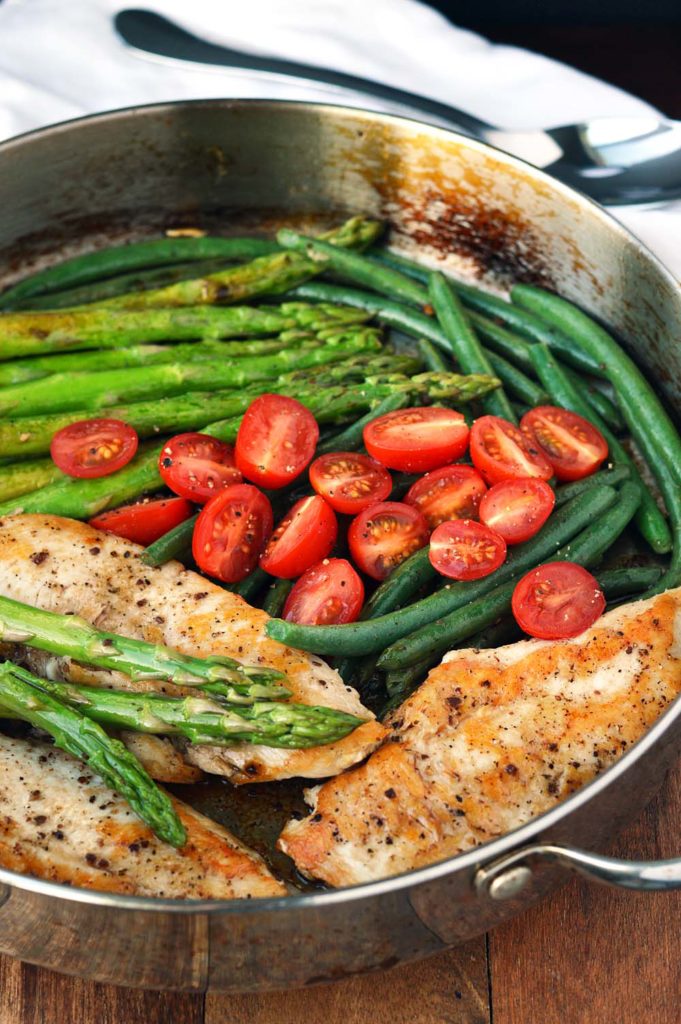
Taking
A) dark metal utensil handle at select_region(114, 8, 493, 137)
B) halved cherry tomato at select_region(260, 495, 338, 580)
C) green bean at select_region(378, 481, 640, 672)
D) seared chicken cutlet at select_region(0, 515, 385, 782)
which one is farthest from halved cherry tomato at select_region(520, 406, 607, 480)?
dark metal utensil handle at select_region(114, 8, 493, 137)

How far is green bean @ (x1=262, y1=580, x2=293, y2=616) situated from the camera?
401 centimetres

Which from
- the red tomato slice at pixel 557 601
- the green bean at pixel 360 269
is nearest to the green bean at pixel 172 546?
the red tomato slice at pixel 557 601

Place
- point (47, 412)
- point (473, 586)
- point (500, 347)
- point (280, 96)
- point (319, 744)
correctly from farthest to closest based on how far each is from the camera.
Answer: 1. point (280, 96)
2. point (500, 347)
3. point (47, 412)
4. point (473, 586)
5. point (319, 744)

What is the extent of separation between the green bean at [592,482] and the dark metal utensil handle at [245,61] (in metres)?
2.25

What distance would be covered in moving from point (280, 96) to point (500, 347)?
2.05m

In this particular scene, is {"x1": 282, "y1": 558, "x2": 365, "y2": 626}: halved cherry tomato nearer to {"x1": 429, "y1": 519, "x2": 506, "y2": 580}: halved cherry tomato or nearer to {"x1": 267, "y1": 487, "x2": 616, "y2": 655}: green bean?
{"x1": 267, "y1": 487, "x2": 616, "y2": 655}: green bean

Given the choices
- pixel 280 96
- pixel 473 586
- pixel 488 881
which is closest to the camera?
pixel 488 881

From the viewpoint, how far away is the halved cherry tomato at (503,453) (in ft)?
Result: 13.8

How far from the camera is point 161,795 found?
3391 millimetres

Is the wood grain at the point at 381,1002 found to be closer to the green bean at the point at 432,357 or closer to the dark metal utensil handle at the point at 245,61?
the green bean at the point at 432,357

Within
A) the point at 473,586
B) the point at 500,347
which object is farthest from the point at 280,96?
the point at 473,586

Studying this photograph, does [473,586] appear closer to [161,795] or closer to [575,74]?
[161,795]

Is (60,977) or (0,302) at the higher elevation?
(0,302)

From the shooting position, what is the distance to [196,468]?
14.0ft
